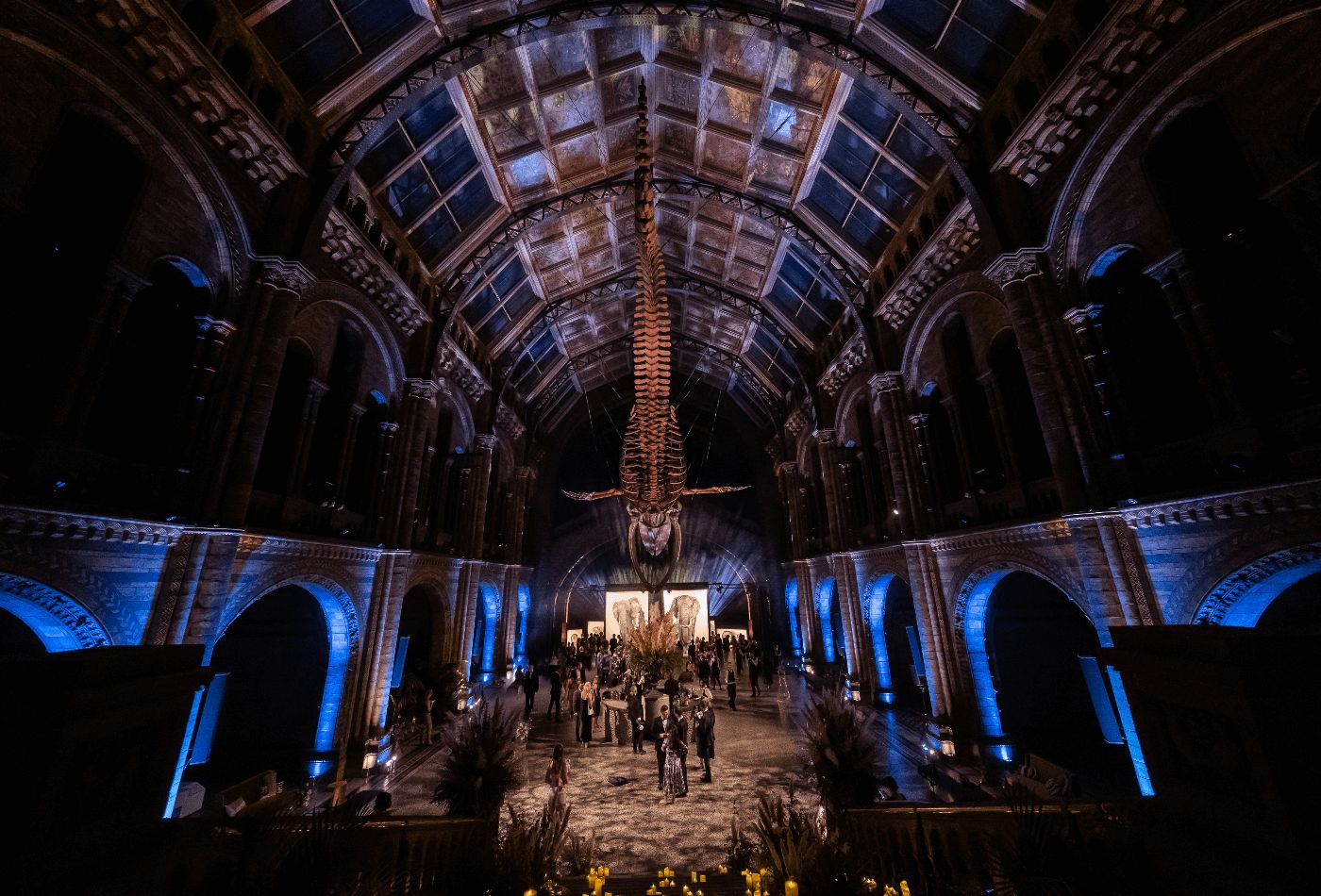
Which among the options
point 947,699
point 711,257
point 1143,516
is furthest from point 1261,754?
point 711,257

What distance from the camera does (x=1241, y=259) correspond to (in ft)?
21.1

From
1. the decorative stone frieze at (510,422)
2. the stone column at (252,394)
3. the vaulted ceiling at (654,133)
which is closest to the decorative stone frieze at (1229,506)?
the vaulted ceiling at (654,133)

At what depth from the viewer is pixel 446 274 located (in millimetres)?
14695

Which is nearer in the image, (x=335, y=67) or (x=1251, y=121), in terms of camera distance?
(x=1251, y=121)

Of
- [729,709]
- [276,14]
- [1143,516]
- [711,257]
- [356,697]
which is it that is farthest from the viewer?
[711,257]

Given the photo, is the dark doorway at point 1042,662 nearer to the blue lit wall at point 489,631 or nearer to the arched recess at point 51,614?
the arched recess at point 51,614

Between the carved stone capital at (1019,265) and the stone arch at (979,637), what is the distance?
5.71 metres

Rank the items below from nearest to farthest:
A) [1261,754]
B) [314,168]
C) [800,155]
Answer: [1261,754]
[314,168]
[800,155]

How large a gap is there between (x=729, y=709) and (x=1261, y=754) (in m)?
14.9

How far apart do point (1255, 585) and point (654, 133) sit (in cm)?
1696

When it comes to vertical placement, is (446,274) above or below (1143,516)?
above

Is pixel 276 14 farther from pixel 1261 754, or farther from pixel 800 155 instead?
pixel 1261 754

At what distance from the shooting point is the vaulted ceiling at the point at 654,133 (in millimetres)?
10062

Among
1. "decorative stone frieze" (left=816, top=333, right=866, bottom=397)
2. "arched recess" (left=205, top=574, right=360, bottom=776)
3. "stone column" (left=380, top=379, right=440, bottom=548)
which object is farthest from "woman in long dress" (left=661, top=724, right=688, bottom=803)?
"decorative stone frieze" (left=816, top=333, right=866, bottom=397)
